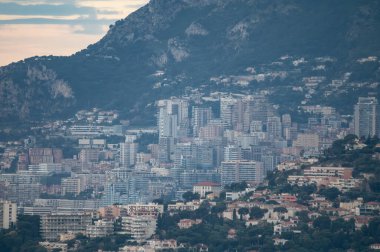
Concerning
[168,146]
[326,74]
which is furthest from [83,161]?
[326,74]

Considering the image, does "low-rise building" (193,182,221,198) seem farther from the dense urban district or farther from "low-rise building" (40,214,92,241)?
"low-rise building" (40,214,92,241)

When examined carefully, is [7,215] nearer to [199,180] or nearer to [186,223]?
[186,223]

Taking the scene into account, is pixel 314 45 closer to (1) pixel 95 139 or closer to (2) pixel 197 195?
(1) pixel 95 139

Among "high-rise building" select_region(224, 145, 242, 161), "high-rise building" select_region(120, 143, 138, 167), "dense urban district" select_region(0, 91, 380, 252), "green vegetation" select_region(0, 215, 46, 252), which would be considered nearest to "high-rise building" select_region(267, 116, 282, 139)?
"dense urban district" select_region(0, 91, 380, 252)

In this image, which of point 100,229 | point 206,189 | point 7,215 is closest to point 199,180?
point 206,189

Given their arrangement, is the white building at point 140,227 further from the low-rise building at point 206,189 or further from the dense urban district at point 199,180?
the low-rise building at point 206,189
